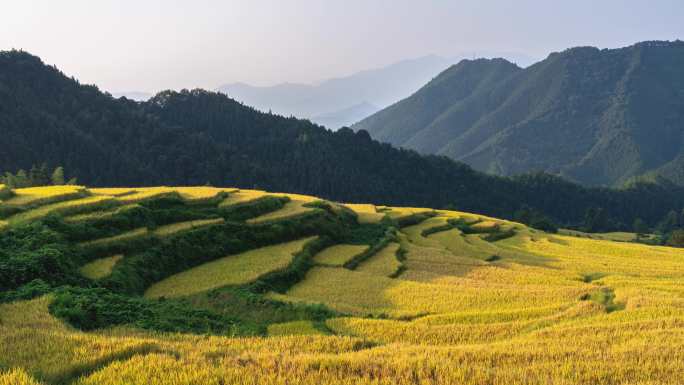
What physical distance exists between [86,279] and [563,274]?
60.2 feet

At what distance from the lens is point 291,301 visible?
47.4ft

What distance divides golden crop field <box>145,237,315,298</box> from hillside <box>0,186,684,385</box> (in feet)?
0.41

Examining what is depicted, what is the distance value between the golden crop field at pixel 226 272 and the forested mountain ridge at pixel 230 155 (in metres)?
86.0

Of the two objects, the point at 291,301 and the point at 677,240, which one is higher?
the point at 291,301

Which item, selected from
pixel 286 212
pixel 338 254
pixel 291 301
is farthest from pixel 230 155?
pixel 291 301

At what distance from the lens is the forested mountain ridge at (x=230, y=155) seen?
98875 mm

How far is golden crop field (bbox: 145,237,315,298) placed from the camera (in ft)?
53.3

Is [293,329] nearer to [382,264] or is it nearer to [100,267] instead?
[100,267]

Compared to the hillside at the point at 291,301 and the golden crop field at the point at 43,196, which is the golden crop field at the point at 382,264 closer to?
the hillside at the point at 291,301

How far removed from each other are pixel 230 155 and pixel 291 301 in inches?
4156

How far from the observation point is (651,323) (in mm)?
11461

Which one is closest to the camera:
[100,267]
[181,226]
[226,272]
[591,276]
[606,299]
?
[606,299]

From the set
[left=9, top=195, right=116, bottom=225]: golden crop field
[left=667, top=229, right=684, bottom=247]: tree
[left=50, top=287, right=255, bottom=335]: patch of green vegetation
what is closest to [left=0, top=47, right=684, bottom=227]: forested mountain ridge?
[left=667, top=229, right=684, bottom=247]: tree

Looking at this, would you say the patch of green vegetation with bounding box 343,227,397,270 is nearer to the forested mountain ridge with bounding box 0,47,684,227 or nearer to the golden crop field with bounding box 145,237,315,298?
the golden crop field with bounding box 145,237,315,298
